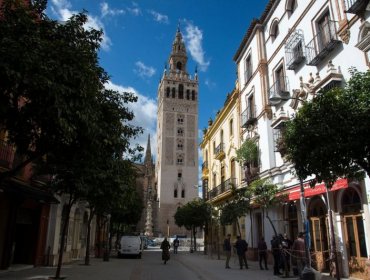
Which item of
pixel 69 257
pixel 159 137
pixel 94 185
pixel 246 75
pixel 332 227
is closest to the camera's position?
pixel 332 227

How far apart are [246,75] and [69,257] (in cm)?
1658

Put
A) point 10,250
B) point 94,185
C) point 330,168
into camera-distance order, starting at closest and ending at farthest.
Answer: point 330,168
point 94,185
point 10,250

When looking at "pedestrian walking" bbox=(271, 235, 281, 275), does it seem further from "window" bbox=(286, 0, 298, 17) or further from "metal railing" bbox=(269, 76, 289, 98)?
"window" bbox=(286, 0, 298, 17)

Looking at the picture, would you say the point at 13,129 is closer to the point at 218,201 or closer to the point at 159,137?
the point at 218,201

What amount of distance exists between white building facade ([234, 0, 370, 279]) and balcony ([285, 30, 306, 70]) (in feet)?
0.14

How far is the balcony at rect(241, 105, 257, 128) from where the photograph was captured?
890 inches

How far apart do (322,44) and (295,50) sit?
2.11 metres

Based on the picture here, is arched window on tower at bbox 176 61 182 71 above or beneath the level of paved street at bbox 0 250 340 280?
above

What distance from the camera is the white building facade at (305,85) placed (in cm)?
1298

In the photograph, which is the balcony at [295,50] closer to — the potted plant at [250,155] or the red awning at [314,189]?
the red awning at [314,189]

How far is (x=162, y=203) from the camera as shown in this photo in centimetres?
8100

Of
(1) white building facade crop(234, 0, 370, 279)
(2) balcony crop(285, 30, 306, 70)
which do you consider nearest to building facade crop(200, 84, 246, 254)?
(1) white building facade crop(234, 0, 370, 279)


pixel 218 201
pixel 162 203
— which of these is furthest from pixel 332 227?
pixel 162 203

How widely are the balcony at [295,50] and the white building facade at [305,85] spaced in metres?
0.04
